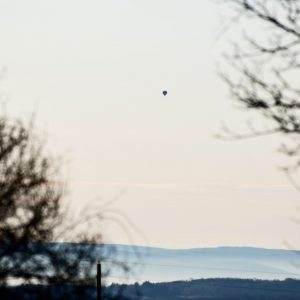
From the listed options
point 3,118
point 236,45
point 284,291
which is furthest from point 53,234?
point 284,291

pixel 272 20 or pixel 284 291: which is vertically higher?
pixel 284 291

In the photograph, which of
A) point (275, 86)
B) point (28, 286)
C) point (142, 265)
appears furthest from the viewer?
point (28, 286)

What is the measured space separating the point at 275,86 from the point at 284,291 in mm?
177678

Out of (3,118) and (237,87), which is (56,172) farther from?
(237,87)

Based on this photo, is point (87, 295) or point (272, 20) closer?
point (272, 20)

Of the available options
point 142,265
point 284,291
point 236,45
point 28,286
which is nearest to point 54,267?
point 28,286

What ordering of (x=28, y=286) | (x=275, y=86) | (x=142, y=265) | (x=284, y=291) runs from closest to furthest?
(x=275, y=86)
(x=142, y=265)
(x=28, y=286)
(x=284, y=291)

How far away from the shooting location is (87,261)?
2698cm

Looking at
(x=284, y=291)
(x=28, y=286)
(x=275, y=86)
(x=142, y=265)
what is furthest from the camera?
(x=284, y=291)

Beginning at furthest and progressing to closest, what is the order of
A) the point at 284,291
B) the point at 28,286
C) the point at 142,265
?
the point at 284,291, the point at 28,286, the point at 142,265

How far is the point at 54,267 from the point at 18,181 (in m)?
1.74

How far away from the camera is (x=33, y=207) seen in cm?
2633

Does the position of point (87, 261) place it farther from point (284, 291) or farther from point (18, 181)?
point (284, 291)

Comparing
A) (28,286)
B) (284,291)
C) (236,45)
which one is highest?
(284,291)
